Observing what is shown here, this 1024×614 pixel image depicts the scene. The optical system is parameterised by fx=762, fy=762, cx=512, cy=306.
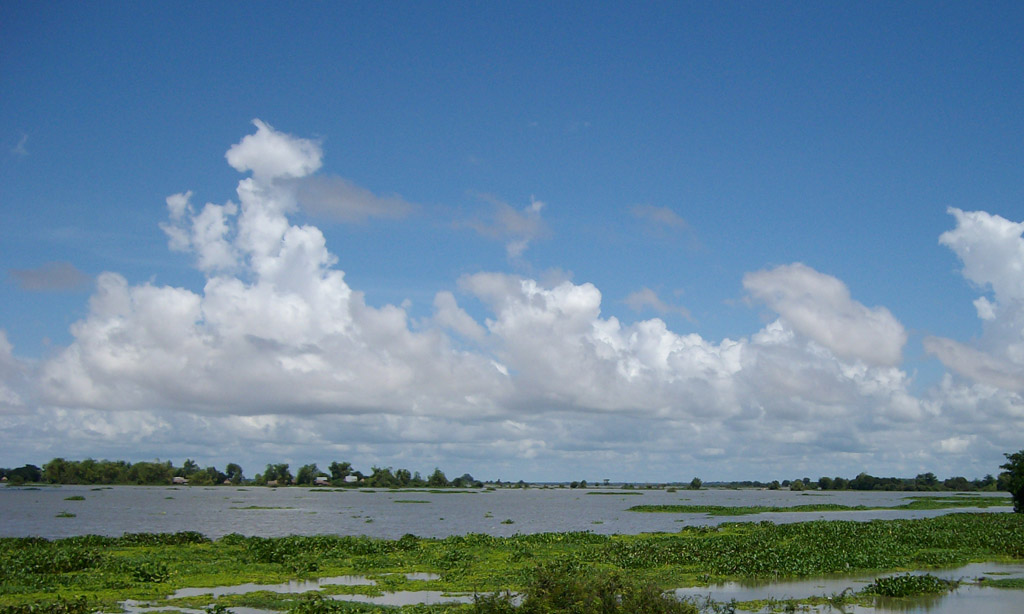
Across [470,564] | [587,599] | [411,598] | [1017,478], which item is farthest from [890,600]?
[1017,478]

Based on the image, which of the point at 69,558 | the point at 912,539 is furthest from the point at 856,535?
the point at 69,558

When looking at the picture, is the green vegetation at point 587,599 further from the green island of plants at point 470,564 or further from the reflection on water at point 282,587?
the reflection on water at point 282,587

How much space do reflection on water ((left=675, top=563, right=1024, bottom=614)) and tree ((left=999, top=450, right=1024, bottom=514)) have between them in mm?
36513

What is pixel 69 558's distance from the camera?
29.5m

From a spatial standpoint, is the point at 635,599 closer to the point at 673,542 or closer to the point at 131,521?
the point at 673,542

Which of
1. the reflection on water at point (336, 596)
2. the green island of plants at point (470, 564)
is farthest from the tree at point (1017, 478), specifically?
the reflection on water at point (336, 596)

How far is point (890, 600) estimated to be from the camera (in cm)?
2470

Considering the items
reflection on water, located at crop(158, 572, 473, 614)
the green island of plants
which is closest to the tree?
the green island of plants

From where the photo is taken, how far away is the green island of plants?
20984mm

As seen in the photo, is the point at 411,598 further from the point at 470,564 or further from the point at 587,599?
the point at 587,599

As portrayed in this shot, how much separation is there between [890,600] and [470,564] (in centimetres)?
1621

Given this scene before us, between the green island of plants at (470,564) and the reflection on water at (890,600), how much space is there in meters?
1.05

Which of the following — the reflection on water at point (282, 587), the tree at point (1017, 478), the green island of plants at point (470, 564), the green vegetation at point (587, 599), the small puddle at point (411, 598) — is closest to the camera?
the green vegetation at point (587, 599)

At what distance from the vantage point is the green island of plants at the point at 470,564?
20984 mm
